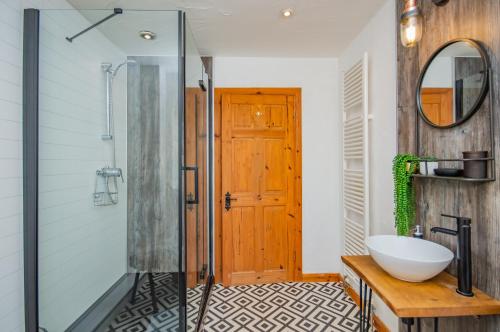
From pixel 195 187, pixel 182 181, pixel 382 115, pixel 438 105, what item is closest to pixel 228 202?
pixel 195 187

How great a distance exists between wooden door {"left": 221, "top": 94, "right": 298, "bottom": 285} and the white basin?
56.8 inches

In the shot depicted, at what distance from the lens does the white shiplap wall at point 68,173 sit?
1485 mm

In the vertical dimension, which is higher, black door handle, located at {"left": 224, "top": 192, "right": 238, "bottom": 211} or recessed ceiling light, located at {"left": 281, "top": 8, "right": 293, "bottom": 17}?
recessed ceiling light, located at {"left": 281, "top": 8, "right": 293, "bottom": 17}

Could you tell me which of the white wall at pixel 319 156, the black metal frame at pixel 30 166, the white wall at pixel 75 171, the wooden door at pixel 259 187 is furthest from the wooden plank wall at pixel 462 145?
the black metal frame at pixel 30 166

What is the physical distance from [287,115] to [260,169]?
71cm

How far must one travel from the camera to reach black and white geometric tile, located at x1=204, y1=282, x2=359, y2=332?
2.16 meters

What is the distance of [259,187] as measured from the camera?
2.96 meters

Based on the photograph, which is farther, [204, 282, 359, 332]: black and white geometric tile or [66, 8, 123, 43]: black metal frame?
[204, 282, 359, 332]: black and white geometric tile

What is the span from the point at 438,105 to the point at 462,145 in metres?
0.30

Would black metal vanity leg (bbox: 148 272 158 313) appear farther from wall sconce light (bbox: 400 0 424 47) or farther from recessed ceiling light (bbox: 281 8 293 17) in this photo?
recessed ceiling light (bbox: 281 8 293 17)

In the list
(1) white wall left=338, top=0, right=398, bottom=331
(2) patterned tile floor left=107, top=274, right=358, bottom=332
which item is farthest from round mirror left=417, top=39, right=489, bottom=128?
(2) patterned tile floor left=107, top=274, right=358, bottom=332

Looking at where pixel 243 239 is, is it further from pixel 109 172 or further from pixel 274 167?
pixel 109 172

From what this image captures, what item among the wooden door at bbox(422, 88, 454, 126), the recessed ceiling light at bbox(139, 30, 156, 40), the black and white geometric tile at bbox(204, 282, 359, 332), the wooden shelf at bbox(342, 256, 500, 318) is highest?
the recessed ceiling light at bbox(139, 30, 156, 40)

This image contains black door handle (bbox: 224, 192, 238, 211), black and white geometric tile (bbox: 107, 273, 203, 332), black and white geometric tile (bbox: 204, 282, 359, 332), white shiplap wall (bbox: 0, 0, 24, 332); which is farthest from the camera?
black door handle (bbox: 224, 192, 238, 211)
